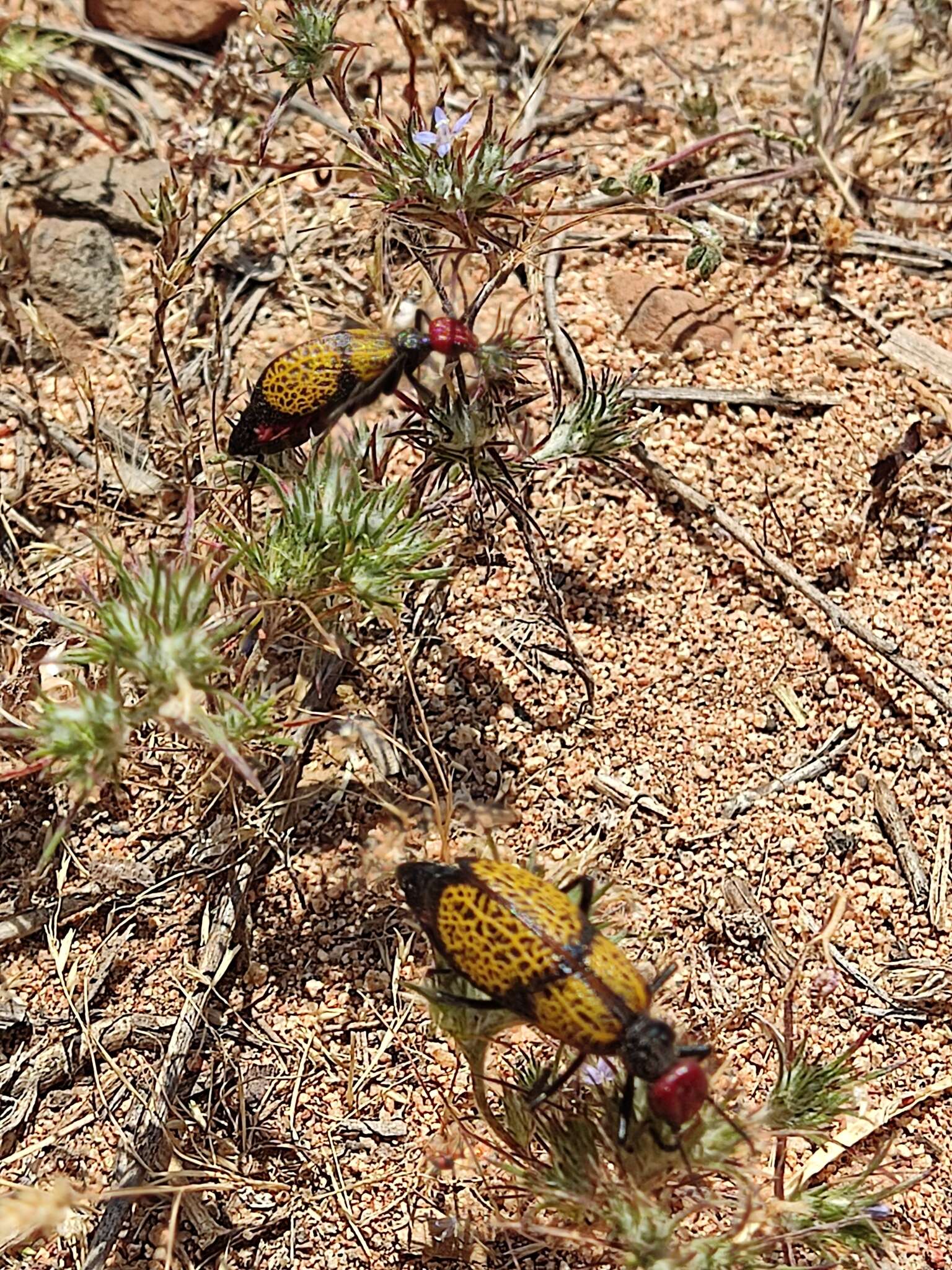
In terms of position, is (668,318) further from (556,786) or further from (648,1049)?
(648,1049)

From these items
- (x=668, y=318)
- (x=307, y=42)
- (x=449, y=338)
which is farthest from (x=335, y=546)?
(x=668, y=318)

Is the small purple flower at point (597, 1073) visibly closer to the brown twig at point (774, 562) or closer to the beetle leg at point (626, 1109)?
the beetle leg at point (626, 1109)

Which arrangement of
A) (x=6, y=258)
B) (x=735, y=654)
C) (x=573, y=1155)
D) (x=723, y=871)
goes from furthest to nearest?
(x=6, y=258) → (x=735, y=654) → (x=723, y=871) → (x=573, y=1155)

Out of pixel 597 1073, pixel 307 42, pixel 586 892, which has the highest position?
pixel 307 42

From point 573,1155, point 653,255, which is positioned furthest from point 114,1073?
point 653,255

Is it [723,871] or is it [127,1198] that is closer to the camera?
Result: [127,1198]

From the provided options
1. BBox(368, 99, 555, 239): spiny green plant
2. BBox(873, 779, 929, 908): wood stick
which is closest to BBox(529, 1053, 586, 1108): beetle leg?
BBox(873, 779, 929, 908): wood stick

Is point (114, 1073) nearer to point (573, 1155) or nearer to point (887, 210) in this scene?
point (573, 1155)
